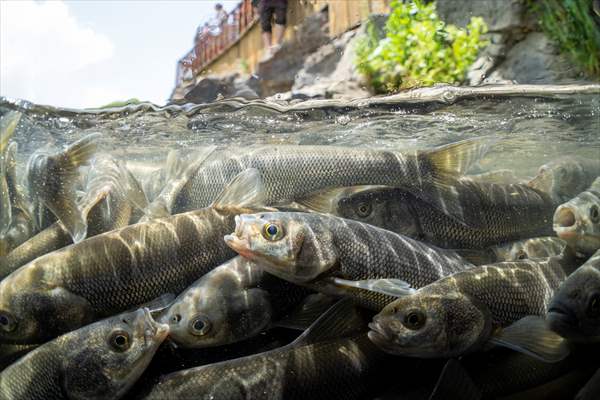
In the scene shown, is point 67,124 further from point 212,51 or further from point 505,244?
point 505,244

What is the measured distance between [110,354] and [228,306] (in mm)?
686

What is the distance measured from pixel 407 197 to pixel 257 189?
4.85ft

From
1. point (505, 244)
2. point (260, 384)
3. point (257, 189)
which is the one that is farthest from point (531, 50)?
point (260, 384)

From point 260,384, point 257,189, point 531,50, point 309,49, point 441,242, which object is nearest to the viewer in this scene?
point 260,384

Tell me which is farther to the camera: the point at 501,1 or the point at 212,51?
the point at 501,1

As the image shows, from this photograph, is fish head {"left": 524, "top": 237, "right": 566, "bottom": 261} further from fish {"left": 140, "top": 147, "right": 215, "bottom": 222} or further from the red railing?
the red railing

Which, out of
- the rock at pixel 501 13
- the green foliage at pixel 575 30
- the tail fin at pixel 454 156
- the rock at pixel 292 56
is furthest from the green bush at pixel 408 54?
the rock at pixel 501 13

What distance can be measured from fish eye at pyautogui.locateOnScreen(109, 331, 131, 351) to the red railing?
289 cm

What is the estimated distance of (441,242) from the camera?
407 cm

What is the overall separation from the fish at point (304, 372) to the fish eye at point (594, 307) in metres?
1.18

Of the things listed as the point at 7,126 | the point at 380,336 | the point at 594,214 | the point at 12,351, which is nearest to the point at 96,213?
the point at 12,351

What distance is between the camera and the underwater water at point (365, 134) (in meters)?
2.68

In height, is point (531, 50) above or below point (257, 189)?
above

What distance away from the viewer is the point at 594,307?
2.57 m
